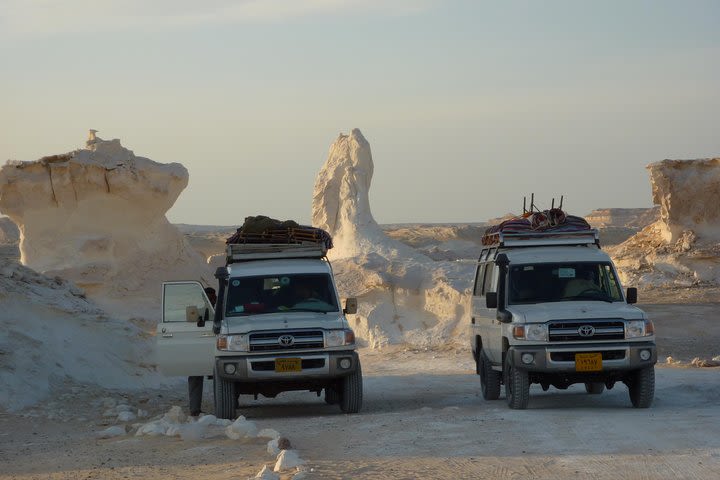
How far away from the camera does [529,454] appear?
11359 millimetres

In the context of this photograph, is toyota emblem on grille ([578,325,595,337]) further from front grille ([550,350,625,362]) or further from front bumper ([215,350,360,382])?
front bumper ([215,350,360,382])

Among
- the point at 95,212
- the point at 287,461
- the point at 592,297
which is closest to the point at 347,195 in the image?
the point at 95,212

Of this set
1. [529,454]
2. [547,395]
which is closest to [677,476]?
[529,454]

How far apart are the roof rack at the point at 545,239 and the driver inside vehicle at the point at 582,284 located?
705 mm

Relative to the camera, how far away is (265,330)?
15867mm

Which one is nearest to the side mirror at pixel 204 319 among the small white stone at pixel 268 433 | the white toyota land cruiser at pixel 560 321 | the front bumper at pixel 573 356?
the small white stone at pixel 268 433

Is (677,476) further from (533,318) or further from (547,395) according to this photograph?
(547,395)

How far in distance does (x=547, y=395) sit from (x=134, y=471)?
876 centimetres

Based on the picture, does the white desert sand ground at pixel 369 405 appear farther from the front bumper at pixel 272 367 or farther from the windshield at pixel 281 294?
the windshield at pixel 281 294

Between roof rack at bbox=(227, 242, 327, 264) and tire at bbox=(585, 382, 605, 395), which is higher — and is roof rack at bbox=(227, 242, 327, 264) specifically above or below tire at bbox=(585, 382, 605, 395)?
above

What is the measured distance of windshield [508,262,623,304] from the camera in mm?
16266

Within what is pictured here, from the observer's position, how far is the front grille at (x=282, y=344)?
1580 cm

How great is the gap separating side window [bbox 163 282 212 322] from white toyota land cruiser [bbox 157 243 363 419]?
0.05 ft

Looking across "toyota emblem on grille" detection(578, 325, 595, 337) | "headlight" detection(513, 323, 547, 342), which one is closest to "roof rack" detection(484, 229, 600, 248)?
"headlight" detection(513, 323, 547, 342)
